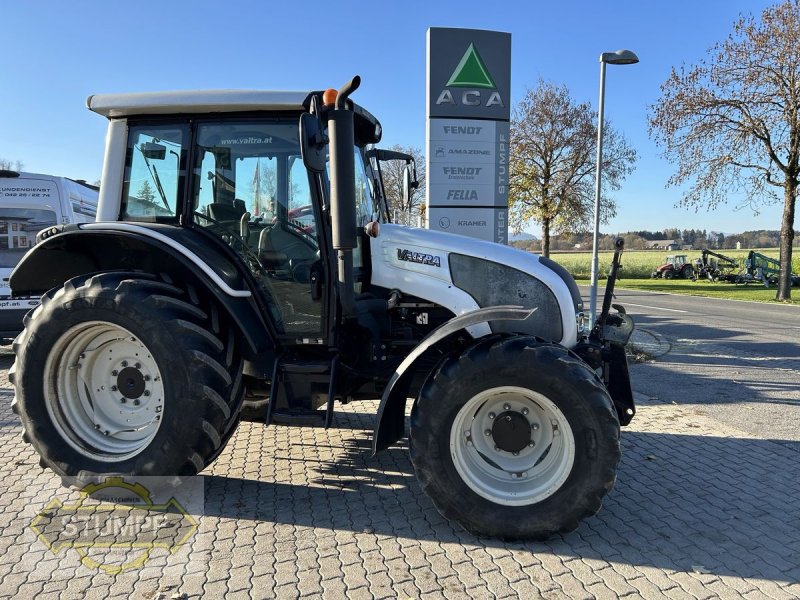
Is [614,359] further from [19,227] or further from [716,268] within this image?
[716,268]

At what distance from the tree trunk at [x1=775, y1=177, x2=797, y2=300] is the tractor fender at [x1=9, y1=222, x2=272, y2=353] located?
2127 cm

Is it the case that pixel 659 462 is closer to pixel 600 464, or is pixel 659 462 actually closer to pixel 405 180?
pixel 600 464

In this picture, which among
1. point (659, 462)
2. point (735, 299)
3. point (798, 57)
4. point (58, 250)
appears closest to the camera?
point (58, 250)

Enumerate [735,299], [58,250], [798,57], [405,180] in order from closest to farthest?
[58,250]
[405,180]
[798,57]
[735,299]

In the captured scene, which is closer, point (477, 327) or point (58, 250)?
point (477, 327)

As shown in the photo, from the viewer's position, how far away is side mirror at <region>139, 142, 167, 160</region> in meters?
4.00

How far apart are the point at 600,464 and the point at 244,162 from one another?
3.02 m

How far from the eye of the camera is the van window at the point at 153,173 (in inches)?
156

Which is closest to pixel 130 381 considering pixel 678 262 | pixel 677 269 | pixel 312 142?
pixel 312 142

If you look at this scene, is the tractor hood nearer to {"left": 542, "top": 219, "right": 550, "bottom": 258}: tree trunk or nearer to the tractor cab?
{"left": 542, "top": 219, "right": 550, "bottom": 258}: tree trunk

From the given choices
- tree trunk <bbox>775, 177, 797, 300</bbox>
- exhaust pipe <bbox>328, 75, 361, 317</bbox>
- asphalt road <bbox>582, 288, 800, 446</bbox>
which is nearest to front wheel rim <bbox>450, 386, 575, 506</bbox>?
exhaust pipe <bbox>328, 75, 361, 317</bbox>

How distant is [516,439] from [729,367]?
6553 millimetres

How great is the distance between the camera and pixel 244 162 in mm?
3912

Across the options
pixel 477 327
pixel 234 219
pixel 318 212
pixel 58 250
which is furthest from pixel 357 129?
pixel 58 250
